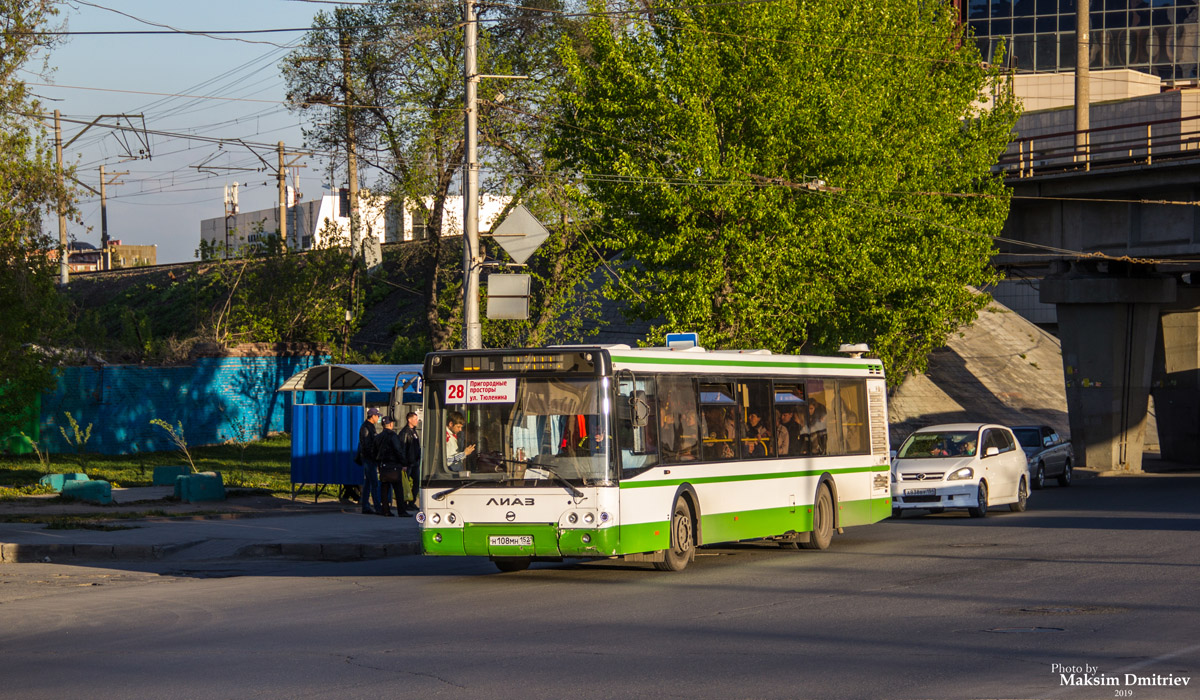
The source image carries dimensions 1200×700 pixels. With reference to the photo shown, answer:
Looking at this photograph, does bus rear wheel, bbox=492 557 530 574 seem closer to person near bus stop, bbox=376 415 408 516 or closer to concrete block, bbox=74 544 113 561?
concrete block, bbox=74 544 113 561

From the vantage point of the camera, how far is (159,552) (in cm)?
1678

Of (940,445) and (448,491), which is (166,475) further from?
(940,445)

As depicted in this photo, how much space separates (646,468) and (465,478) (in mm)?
1955

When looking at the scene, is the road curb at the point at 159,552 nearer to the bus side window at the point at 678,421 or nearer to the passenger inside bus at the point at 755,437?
the bus side window at the point at 678,421

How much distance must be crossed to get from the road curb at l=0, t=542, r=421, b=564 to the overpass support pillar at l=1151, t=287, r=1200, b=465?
3689 cm

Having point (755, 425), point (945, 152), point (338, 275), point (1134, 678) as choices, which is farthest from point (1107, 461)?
point (1134, 678)

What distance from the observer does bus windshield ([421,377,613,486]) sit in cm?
1384

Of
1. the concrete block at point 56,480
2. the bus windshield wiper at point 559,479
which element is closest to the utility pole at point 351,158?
the concrete block at point 56,480

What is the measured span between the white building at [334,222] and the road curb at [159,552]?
19639 mm

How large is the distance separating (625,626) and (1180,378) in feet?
138

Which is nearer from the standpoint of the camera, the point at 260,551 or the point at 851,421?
the point at 260,551

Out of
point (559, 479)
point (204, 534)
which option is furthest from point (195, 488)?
point (559, 479)

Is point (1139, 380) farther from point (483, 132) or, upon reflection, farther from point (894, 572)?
point (894, 572)

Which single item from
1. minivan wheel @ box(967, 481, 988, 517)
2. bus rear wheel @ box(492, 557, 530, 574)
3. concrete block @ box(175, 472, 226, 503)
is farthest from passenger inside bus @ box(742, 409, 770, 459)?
concrete block @ box(175, 472, 226, 503)
